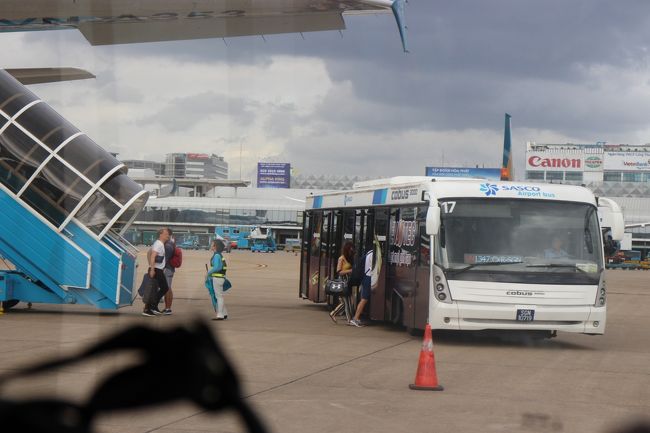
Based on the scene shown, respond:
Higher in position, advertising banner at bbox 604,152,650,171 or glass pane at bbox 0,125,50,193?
advertising banner at bbox 604,152,650,171

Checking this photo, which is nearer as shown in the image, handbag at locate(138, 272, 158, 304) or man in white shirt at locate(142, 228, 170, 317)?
handbag at locate(138, 272, 158, 304)

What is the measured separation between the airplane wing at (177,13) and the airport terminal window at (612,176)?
123157mm

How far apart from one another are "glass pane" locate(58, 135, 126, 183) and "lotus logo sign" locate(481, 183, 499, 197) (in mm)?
7212

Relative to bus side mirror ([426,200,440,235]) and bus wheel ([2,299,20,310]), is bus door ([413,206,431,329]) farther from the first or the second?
bus wheel ([2,299,20,310])

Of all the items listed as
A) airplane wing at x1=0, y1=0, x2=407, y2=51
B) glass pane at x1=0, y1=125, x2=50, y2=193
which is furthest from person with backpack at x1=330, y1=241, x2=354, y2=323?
Result: glass pane at x1=0, y1=125, x2=50, y2=193

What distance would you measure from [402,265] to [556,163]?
12077 cm

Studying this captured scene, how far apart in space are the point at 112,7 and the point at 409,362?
8824mm

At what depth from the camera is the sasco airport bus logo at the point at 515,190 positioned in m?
17.1

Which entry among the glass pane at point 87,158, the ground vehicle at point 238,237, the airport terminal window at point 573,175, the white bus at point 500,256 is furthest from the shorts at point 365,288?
the airport terminal window at point 573,175

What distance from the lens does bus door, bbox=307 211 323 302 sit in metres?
23.6

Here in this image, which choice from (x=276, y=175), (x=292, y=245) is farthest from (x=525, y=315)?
(x=276, y=175)

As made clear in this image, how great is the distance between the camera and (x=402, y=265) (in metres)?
18.1

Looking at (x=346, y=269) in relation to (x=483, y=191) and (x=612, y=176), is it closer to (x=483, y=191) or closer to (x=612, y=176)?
(x=483, y=191)

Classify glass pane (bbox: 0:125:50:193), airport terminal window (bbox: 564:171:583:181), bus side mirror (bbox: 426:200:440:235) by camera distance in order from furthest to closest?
airport terminal window (bbox: 564:171:583:181)
glass pane (bbox: 0:125:50:193)
bus side mirror (bbox: 426:200:440:235)
